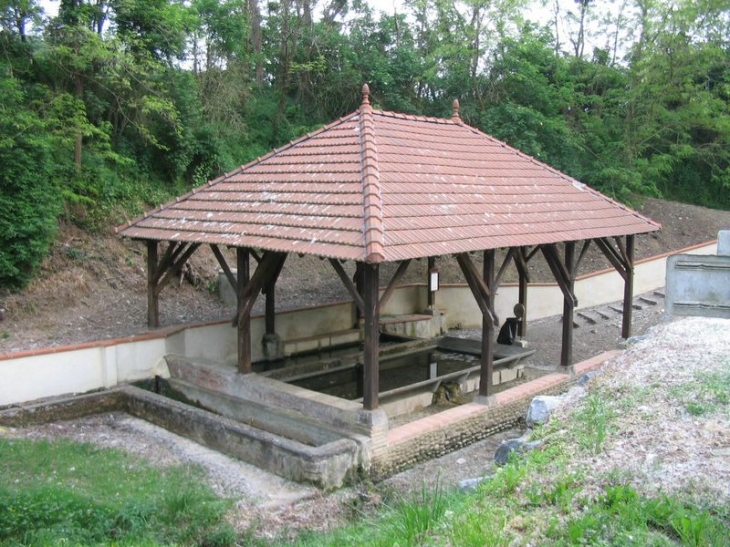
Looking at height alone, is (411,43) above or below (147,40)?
above

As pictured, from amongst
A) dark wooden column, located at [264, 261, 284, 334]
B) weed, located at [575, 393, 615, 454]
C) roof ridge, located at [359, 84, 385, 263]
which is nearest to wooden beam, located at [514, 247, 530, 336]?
roof ridge, located at [359, 84, 385, 263]

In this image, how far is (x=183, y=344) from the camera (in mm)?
10742

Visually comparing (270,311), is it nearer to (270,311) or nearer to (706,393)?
(270,311)

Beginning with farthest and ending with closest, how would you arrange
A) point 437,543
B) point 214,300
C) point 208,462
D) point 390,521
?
1. point 214,300
2. point 208,462
3. point 390,521
4. point 437,543

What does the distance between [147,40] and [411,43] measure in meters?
11.1

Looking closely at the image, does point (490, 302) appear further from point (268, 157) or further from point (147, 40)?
point (147, 40)

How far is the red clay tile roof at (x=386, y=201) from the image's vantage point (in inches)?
304

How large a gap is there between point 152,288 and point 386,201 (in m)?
5.01

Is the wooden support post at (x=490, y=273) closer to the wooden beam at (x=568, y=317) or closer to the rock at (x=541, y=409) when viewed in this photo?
the wooden beam at (x=568, y=317)

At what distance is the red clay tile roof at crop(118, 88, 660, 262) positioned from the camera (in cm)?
772

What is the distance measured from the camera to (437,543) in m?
3.99

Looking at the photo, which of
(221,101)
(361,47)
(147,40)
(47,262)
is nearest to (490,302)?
(47,262)

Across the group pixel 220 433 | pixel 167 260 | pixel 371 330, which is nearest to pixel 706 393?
pixel 371 330

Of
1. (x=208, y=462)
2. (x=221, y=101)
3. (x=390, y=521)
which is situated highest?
(x=221, y=101)
